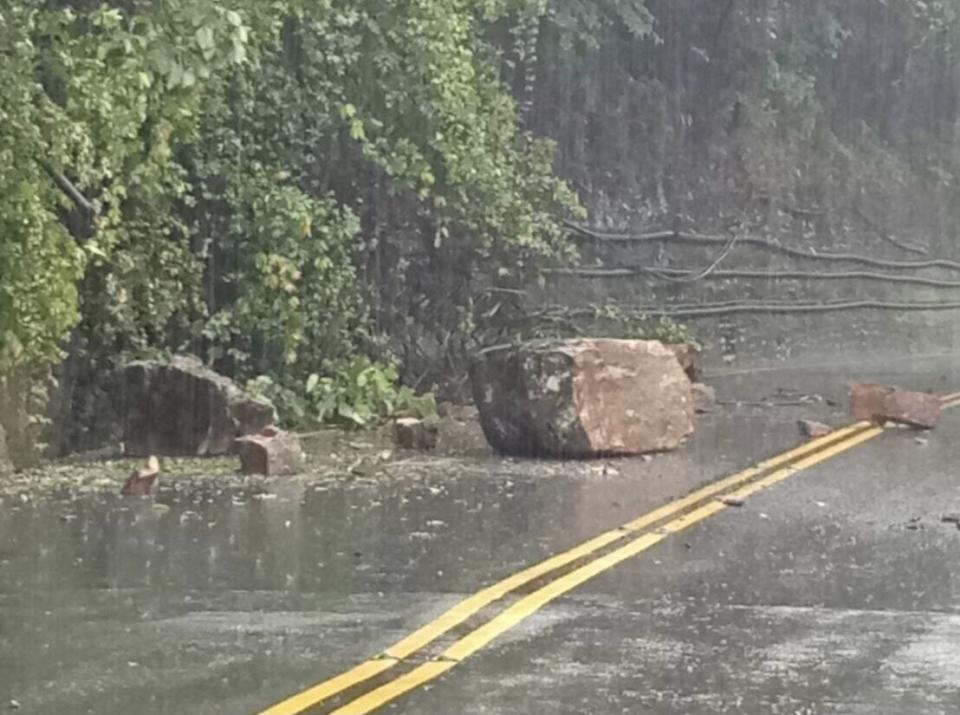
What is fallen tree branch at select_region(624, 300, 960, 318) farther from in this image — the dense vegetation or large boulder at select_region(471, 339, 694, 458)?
large boulder at select_region(471, 339, 694, 458)

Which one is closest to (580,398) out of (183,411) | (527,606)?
(183,411)

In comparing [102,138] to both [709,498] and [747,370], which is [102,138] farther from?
[747,370]

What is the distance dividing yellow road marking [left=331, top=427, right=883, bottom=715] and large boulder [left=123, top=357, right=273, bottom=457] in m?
3.78

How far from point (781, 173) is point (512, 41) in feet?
23.2

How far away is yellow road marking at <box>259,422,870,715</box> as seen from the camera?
7.07m

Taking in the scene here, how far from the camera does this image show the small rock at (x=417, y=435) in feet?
47.5

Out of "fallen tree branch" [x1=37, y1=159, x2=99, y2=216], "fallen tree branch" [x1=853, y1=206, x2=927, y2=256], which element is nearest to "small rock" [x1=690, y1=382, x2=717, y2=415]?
"fallen tree branch" [x1=37, y1=159, x2=99, y2=216]

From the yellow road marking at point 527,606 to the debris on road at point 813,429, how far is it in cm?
163

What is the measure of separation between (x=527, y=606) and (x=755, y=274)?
16576 millimetres

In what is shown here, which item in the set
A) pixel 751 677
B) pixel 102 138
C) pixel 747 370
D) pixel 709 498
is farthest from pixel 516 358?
pixel 747 370

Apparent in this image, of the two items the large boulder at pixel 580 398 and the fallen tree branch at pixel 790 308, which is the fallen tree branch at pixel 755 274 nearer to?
the fallen tree branch at pixel 790 308

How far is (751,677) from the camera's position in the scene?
Result: 7.32 meters

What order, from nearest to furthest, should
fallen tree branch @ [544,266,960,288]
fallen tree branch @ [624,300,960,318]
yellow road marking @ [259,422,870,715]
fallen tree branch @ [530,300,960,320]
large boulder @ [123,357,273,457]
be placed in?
1. yellow road marking @ [259,422,870,715]
2. large boulder @ [123,357,273,457]
3. fallen tree branch @ [530,300,960,320]
4. fallen tree branch @ [544,266,960,288]
5. fallen tree branch @ [624,300,960,318]

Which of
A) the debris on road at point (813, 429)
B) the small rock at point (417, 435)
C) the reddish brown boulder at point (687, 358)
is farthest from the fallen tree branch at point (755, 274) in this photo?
the small rock at point (417, 435)
